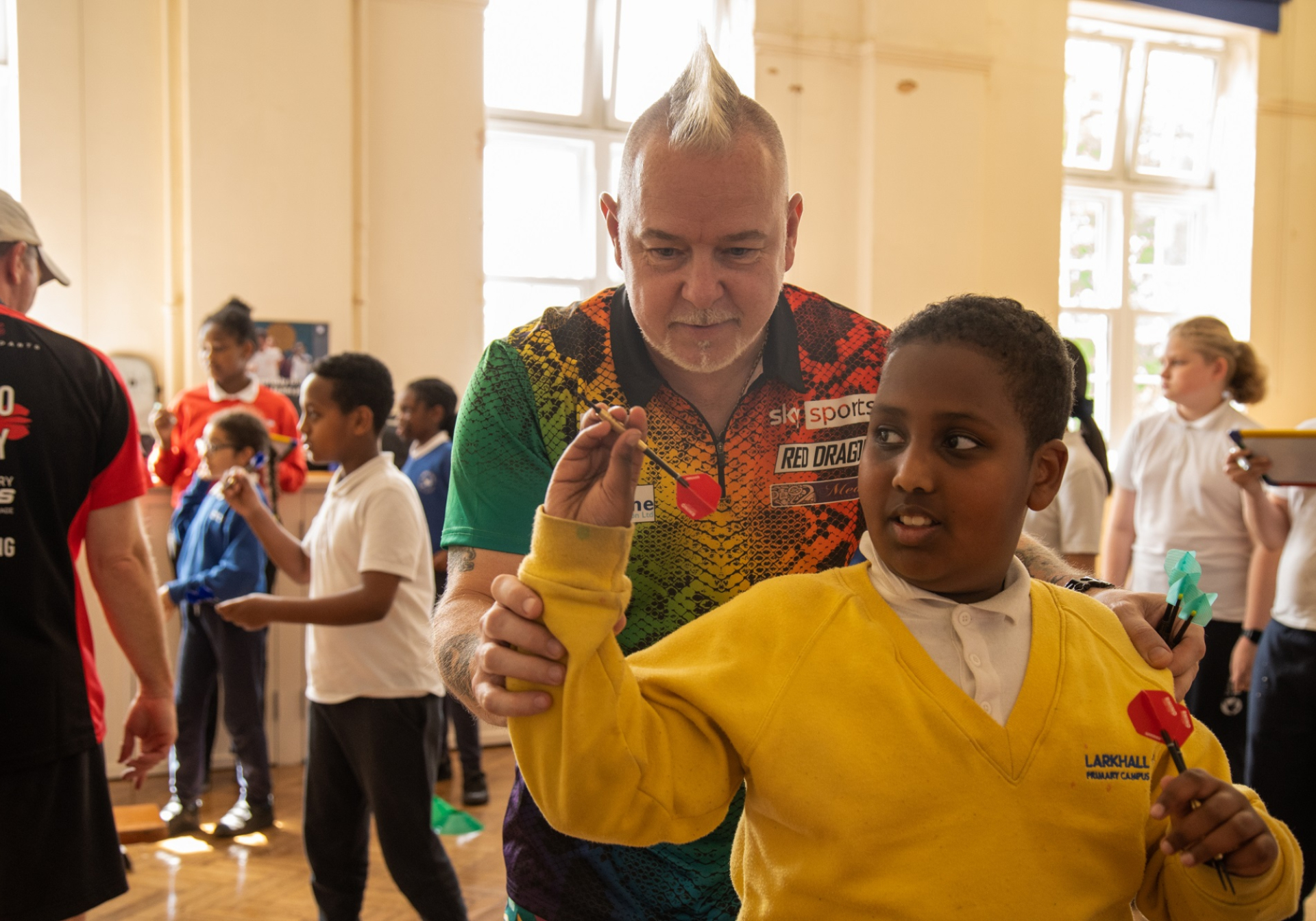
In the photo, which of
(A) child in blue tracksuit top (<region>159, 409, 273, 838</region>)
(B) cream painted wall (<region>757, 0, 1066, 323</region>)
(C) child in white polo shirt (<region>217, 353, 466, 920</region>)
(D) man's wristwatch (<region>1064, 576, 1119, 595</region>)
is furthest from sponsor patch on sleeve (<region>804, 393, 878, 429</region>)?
(B) cream painted wall (<region>757, 0, 1066, 323</region>)

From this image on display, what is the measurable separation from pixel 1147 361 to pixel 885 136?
11.4ft

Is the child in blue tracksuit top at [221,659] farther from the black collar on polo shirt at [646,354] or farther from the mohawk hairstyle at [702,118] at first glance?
the mohawk hairstyle at [702,118]

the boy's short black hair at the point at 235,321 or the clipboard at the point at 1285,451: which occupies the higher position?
the boy's short black hair at the point at 235,321

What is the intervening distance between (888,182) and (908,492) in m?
6.29

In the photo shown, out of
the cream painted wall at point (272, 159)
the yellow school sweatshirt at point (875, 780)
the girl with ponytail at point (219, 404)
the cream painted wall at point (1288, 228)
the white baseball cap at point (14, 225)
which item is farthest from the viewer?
the cream painted wall at point (1288, 228)

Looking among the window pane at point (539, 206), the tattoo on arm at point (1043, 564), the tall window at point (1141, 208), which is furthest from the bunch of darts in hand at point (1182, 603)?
the tall window at point (1141, 208)

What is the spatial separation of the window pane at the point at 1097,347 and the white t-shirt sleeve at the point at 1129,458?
4.92m

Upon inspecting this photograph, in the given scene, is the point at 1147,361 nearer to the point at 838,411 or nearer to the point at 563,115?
the point at 563,115

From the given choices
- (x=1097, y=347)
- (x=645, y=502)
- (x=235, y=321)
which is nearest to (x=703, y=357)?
(x=645, y=502)

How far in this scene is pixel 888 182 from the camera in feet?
22.9

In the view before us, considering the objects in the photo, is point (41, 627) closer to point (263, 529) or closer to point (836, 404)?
point (263, 529)

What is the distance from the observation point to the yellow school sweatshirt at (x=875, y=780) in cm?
101

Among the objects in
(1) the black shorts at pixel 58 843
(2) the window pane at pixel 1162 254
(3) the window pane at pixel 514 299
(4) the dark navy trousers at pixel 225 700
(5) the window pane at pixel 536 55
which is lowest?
(4) the dark navy trousers at pixel 225 700

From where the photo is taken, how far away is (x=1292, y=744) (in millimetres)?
2990
